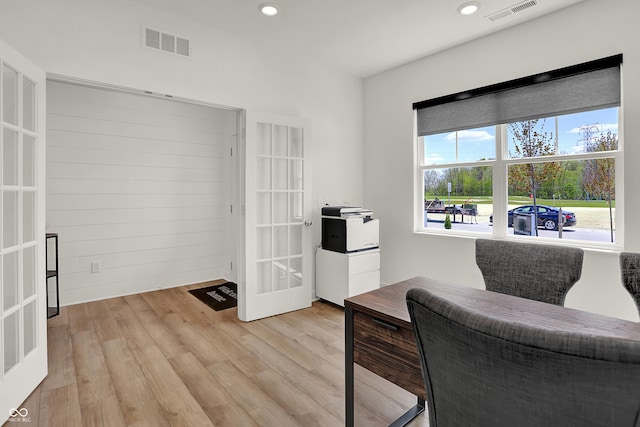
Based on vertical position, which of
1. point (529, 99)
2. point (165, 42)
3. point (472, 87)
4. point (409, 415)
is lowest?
point (409, 415)

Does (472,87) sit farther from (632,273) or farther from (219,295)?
(219,295)

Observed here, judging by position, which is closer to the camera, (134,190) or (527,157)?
(527,157)

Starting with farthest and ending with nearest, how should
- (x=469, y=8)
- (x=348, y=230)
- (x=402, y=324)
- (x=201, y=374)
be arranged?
(x=348, y=230), (x=469, y=8), (x=201, y=374), (x=402, y=324)

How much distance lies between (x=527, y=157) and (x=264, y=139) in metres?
2.46

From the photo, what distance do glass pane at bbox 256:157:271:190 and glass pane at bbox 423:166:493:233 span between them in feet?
5.82

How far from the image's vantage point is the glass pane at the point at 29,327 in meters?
2.09

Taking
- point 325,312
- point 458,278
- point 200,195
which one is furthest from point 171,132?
point 458,278

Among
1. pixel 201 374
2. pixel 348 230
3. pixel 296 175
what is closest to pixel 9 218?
pixel 201 374

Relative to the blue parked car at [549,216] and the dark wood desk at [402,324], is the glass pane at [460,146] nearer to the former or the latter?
the blue parked car at [549,216]

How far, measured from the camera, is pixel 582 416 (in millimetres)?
601

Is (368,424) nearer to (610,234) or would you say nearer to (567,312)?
(567,312)

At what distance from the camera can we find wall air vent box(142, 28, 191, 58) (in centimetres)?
275

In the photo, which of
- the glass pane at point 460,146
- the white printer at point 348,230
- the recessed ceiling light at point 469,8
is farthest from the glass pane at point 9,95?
the glass pane at point 460,146

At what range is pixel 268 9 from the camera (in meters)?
2.78
